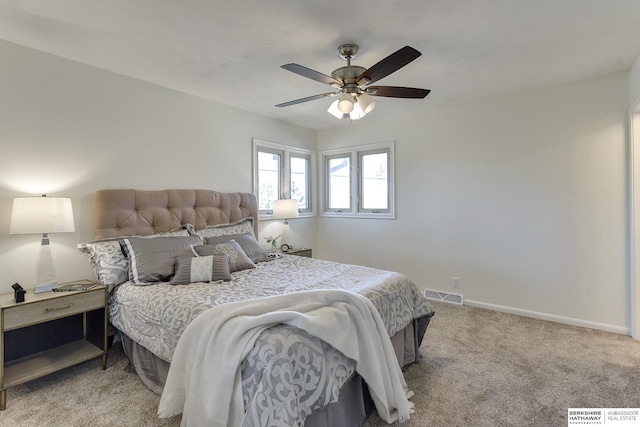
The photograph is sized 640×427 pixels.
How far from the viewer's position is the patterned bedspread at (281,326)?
136cm

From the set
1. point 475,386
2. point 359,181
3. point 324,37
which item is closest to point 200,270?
point 324,37

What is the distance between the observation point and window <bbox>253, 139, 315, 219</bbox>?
174 inches

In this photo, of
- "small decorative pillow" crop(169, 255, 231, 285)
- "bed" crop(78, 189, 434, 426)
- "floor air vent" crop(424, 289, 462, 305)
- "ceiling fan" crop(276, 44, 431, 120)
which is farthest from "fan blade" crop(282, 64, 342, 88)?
"floor air vent" crop(424, 289, 462, 305)

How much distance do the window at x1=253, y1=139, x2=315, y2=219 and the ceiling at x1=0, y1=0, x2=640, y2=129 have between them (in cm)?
127

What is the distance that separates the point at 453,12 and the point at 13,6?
110 inches

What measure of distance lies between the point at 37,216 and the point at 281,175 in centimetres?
292

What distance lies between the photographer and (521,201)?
11.8 feet

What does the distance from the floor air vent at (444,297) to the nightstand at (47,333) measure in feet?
11.8

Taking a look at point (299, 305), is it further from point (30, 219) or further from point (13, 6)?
point (13, 6)

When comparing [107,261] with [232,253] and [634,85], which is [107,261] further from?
[634,85]

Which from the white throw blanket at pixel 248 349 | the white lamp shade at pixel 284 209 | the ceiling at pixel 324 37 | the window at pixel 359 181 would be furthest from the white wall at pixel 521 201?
the white throw blanket at pixel 248 349

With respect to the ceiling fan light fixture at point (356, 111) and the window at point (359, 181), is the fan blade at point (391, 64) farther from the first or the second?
the window at point (359, 181)

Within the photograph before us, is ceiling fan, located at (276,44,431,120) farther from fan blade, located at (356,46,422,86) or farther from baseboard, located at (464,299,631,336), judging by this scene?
baseboard, located at (464,299,631,336)

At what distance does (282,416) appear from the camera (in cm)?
130
